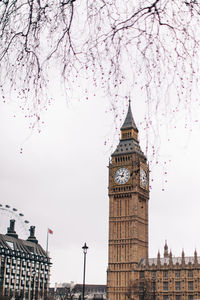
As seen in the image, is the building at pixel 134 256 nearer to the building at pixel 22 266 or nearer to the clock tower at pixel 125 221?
the clock tower at pixel 125 221

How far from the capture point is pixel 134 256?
101375mm

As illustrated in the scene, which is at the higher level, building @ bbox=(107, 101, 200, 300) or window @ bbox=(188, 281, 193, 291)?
building @ bbox=(107, 101, 200, 300)

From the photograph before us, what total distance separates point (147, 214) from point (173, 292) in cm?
2072

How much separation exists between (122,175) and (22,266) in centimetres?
3930

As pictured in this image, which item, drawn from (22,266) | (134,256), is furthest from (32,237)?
(134,256)

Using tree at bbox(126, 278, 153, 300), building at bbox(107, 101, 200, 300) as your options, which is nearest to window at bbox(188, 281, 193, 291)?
building at bbox(107, 101, 200, 300)

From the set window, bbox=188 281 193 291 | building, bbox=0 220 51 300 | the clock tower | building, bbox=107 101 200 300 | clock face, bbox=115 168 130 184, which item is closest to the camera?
window, bbox=188 281 193 291

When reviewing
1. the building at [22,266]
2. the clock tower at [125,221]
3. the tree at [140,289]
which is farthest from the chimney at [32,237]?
the tree at [140,289]

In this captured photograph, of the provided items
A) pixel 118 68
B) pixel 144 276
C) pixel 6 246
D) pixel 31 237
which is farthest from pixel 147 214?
pixel 118 68

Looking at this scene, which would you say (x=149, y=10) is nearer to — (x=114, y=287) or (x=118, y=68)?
(x=118, y=68)

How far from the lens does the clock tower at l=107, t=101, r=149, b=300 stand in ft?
331

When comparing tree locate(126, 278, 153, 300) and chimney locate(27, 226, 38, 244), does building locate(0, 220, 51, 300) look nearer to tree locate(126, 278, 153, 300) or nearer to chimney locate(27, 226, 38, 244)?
chimney locate(27, 226, 38, 244)

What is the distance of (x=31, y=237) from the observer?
473ft

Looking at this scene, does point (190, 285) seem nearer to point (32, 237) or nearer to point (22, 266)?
point (22, 266)
